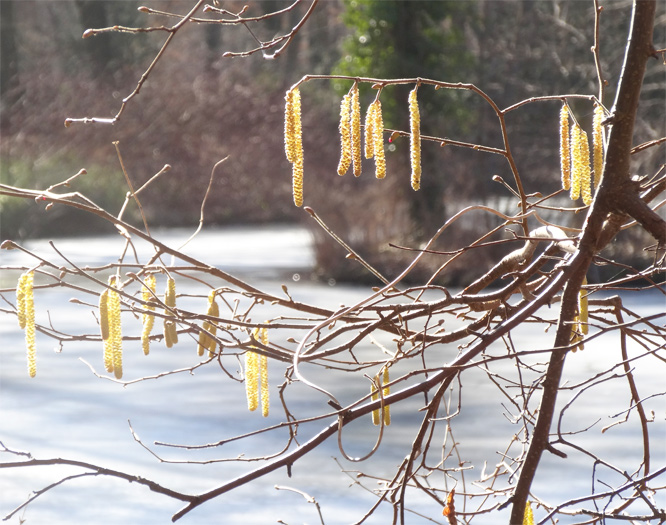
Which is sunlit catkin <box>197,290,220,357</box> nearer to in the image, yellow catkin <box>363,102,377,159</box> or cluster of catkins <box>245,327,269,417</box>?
cluster of catkins <box>245,327,269,417</box>

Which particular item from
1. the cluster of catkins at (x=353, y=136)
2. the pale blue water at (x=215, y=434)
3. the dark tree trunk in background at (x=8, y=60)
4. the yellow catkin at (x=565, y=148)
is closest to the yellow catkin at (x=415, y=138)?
the cluster of catkins at (x=353, y=136)

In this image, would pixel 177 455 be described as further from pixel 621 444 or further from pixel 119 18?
pixel 119 18

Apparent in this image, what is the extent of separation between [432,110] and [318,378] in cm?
470

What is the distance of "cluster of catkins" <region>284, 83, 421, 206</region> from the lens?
1035mm

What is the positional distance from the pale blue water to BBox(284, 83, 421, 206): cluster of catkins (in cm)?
148

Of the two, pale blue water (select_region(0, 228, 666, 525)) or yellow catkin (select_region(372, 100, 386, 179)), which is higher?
yellow catkin (select_region(372, 100, 386, 179))

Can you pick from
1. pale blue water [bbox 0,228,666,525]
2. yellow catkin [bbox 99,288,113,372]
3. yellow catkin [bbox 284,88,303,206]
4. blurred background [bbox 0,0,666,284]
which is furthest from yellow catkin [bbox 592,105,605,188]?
blurred background [bbox 0,0,666,284]

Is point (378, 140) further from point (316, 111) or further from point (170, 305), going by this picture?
point (316, 111)

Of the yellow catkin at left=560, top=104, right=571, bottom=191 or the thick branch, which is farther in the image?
the yellow catkin at left=560, top=104, right=571, bottom=191

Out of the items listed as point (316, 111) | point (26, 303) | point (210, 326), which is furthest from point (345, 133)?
point (316, 111)

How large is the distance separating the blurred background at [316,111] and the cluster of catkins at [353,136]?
6.42m

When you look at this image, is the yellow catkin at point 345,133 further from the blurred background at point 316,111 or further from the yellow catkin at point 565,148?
the blurred background at point 316,111

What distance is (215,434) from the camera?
170 inches

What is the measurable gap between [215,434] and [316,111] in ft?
38.4
